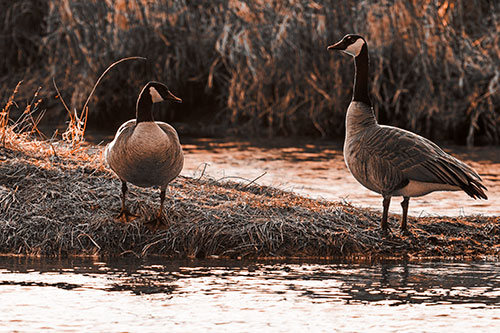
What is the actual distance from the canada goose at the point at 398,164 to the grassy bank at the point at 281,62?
9.00m

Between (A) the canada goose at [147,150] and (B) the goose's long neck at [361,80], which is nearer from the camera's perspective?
(A) the canada goose at [147,150]

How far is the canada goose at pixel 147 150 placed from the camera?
7.94 m

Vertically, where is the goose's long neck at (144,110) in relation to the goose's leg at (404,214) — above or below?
above

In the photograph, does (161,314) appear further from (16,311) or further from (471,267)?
(471,267)

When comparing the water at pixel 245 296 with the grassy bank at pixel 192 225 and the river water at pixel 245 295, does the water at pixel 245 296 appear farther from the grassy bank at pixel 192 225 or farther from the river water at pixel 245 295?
the grassy bank at pixel 192 225

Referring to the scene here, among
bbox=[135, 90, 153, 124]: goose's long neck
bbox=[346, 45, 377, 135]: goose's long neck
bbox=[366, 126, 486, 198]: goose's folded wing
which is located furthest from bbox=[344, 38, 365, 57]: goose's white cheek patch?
bbox=[135, 90, 153, 124]: goose's long neck

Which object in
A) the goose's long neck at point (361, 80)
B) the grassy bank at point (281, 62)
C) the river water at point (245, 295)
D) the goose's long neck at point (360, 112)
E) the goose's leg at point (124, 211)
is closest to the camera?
the river water at point (245, 295)

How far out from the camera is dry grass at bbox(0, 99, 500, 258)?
8.34 m

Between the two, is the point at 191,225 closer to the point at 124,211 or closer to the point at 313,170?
the point at 124,211

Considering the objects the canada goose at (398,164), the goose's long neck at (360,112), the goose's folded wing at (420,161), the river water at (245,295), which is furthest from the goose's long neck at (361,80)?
the river water at (245,295)

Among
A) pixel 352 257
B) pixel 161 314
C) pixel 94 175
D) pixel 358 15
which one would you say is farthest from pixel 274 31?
pixel 161 314

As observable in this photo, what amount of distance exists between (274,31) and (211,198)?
9.36m

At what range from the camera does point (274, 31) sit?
18.4m

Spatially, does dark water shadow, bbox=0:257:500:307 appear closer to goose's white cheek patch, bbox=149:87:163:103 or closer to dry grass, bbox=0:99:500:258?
dry grass, bbox=0:99:500:258
